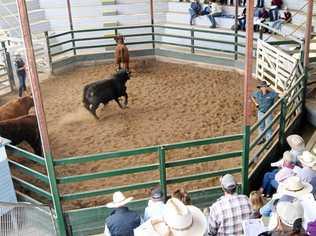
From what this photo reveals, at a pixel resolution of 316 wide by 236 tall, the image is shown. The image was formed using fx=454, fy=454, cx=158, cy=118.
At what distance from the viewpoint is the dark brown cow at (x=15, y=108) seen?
29.4 feet

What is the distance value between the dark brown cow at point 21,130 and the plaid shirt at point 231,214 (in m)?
4.65

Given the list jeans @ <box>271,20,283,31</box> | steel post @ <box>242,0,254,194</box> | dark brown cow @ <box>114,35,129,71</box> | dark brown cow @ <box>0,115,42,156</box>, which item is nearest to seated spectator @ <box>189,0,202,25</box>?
jeans @ <box>271,20,283,31</box>

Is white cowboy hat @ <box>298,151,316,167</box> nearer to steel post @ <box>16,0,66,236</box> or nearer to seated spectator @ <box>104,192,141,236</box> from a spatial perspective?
seated spectator @ <box>104,192,141,236</box>

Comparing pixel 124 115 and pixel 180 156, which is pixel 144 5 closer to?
pixel 124 115

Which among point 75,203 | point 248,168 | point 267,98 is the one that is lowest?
point 75,203

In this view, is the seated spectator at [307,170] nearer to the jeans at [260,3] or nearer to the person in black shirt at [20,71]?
the person in black shirt at [20,71]

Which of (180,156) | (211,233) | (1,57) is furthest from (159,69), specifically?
(211,233)

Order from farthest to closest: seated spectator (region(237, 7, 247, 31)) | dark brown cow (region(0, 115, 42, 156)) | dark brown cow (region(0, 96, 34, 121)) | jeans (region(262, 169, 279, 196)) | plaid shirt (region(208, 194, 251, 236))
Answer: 1. seated spectator (region(237, 7, 247, 31))
2. dark brown cow (region(0, 96, 34, 121))
3. dark brown cow (region(0, 115, 42, 156))
4. jeans (region(262, 169, 279, 196))
5. plaid shirt (region(208, 194, 251, 236))

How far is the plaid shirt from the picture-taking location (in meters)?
4.46

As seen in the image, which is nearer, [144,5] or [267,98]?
[267,98]

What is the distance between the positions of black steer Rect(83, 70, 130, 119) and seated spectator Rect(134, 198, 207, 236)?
20.5ft

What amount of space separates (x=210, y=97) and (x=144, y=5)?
31.5 ft

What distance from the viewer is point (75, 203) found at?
22.2 feet

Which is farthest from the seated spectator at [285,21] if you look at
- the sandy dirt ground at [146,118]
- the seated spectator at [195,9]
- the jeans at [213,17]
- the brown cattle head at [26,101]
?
the brown cattle head at [26,101]
